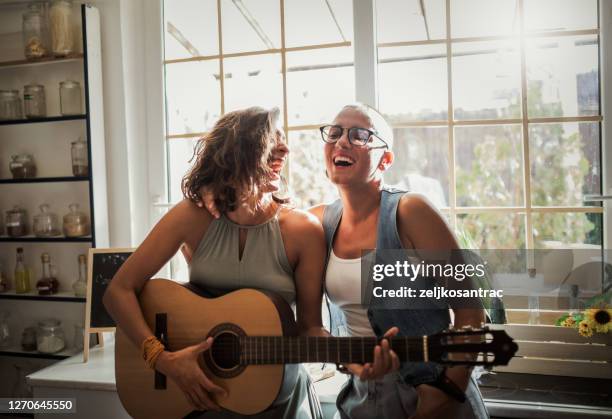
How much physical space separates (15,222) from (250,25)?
1.52m

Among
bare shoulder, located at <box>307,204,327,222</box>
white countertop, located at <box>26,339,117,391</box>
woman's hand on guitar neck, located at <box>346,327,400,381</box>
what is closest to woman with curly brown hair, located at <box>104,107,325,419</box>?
bare shoulder, located at <box>307,204,327,222</box>

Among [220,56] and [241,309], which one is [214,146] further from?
[220,56]

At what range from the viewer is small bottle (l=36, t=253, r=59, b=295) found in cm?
250

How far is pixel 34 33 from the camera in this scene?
2.46 metres

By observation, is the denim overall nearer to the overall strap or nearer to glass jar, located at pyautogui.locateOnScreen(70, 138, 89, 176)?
the overall strap

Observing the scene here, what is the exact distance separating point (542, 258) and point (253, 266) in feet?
3.95

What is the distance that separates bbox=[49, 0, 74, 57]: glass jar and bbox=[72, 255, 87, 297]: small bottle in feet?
3.19

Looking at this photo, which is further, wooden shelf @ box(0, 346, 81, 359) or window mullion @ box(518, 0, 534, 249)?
wooden shelf @ box(0, 346, 81, 359)

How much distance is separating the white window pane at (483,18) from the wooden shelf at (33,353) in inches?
89.6

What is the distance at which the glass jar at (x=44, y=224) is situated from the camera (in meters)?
2.52

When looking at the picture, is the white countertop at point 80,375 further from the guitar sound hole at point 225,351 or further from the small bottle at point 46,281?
the guitar sound hole at point 225,351

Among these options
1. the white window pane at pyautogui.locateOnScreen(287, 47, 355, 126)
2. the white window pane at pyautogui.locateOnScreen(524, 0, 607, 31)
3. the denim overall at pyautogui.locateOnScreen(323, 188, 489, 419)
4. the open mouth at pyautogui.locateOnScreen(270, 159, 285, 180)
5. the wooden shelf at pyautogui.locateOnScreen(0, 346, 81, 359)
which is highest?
the white window pane at pyautogui.locateOnScreen(524, 0, 607, 31)

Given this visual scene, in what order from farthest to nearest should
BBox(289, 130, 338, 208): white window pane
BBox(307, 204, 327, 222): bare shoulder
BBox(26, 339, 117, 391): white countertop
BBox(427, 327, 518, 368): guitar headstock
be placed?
1. BBox(289, 130, 338, 208): white window pane
2. BBox(26, 339, 117, 391): white countertop
3. BBox(307, 204, 327, 222): bare shoulder
4. BBox(427, 327, 518, 368): guitar headstock

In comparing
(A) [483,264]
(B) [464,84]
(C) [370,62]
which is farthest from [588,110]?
(C) [370,62]
